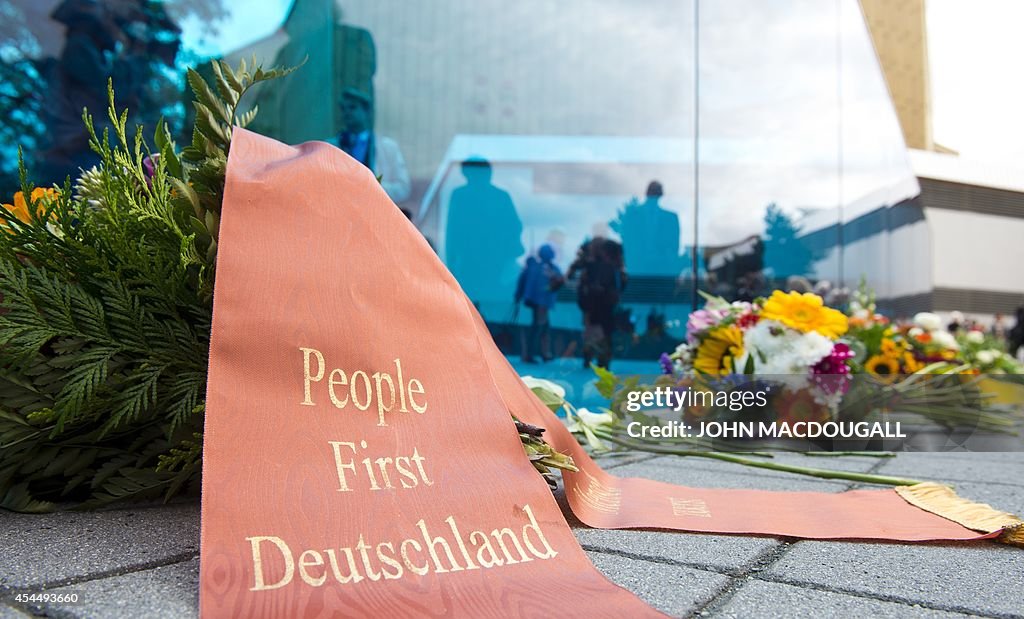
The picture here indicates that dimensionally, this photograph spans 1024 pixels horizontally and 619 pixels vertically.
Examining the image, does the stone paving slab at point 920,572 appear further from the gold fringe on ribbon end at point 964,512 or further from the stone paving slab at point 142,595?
the stone paving slab at point 142,595

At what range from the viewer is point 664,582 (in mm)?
1052

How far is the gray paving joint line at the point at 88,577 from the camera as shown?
910 millimetres

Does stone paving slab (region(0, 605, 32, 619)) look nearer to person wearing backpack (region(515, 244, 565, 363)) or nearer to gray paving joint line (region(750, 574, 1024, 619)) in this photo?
gray paving joint line (region(750, 574, 1024, 619))

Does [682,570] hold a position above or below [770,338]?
below

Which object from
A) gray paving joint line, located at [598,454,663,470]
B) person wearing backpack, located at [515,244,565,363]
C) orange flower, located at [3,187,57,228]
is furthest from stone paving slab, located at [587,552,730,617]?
person wearing backpack, located at [515,244,565,363]

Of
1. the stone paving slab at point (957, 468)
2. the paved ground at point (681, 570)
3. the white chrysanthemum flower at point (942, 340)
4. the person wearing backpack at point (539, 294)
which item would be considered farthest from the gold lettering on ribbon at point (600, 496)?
the white chrysanthemum flower at point (942, 340)

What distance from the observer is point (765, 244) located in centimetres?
459

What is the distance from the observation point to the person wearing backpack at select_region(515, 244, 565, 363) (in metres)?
4.26

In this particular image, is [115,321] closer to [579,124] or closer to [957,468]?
[957,468]

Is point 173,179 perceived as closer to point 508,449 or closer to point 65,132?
point 508,449

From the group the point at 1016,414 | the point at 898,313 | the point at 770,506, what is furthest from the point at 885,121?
the point at 770,506

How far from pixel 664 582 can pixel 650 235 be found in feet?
11.6

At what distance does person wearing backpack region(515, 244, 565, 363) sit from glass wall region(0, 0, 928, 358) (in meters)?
0.03

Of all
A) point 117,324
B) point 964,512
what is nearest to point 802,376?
point 964,512
